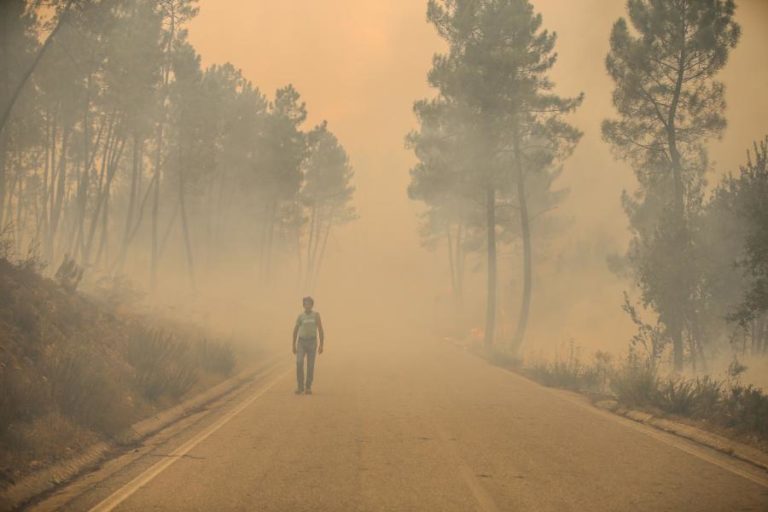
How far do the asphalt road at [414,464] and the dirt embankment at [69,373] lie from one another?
0.82m

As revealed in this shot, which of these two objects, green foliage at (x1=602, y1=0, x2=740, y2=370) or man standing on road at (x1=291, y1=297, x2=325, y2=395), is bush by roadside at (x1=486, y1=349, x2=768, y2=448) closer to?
green foliage at (x1=602, y1=0, x2=740, y2=370)

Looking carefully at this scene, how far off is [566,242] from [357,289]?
54354mm

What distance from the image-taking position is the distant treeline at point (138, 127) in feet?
85.4

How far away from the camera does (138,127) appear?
31.5 metres

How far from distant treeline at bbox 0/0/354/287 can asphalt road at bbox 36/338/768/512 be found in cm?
795

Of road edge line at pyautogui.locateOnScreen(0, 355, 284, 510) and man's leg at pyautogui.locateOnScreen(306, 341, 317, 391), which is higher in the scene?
man's leg at pyautogui.locateOnScreen(306, 341, 317, 391)

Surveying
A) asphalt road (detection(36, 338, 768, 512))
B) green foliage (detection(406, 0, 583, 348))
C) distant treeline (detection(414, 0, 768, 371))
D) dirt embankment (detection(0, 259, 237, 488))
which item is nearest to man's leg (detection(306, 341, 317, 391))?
asphalt road (detection(36, 338, 768, 512))

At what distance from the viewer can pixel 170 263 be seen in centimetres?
5781

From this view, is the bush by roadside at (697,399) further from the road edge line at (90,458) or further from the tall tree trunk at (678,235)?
the road edge line at (90,458)

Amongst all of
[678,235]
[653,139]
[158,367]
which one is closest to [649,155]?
[653,139]

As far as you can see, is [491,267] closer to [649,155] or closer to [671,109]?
[649,155]

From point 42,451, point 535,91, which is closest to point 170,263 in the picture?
point 535,91

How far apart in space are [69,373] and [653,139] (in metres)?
21.1

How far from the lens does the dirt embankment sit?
7.52 meters
